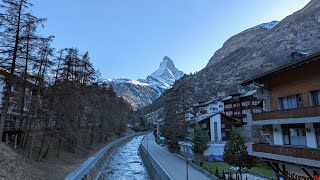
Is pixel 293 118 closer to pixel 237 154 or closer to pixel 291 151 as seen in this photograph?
pixel 291 151

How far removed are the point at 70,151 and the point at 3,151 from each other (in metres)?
24.2

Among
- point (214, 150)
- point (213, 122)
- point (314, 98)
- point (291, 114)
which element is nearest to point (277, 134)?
point (291, 114)

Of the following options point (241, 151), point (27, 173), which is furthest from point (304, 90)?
point (27, 173)

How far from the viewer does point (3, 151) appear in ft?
82.3

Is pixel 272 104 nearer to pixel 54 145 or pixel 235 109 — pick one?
pixel 54 145

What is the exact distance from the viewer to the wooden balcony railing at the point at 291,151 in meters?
16.9

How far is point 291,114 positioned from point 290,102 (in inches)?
95.4

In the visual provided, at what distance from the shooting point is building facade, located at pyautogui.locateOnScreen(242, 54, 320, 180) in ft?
59.3

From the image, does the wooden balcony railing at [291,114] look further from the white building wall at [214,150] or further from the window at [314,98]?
the white building wall at [214,150]

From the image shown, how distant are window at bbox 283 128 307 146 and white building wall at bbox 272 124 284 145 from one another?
0.38 meters

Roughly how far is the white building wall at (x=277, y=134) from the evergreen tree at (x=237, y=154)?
5.60m

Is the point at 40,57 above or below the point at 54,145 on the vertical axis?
above

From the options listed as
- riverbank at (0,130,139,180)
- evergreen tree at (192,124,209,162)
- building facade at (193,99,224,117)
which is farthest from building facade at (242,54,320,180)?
building facade at (193,99,224,117)

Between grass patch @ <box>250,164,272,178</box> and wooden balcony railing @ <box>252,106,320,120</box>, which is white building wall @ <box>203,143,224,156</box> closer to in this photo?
grass patch @ <box>250,164,272,178</box>
